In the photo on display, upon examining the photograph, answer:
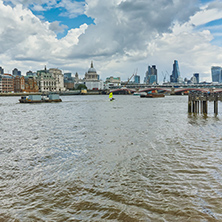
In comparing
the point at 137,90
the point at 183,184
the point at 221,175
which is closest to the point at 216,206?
the point at 183,184

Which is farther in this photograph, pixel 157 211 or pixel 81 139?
pixel 81 139

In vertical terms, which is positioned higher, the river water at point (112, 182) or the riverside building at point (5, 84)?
the riverside building at point (5, 84)

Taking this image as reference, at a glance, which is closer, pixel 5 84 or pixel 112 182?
pixel 112 182

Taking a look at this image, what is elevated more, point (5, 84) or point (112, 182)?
point (5, 84)

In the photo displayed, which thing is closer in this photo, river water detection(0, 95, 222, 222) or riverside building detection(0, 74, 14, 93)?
river water detection(0, 95, 222, 222)

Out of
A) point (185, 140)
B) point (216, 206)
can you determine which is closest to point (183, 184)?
point (216, 206)

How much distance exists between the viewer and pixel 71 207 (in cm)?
604

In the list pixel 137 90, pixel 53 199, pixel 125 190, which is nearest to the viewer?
pixel 53 199

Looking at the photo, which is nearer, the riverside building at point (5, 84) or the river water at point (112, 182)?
the river water at point (112, 182)

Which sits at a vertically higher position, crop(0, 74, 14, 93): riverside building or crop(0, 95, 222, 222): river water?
crop(0, 74, 14, 93): riverside building

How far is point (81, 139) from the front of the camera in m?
15.5

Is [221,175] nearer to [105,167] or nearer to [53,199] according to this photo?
[105,167]

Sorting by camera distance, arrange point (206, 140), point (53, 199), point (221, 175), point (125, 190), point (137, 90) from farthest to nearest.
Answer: point (137, 90) → point (206, 140) → point (221, 175) → point (125, 190) → point (53, 199)

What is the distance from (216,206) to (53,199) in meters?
4.46
